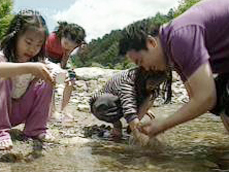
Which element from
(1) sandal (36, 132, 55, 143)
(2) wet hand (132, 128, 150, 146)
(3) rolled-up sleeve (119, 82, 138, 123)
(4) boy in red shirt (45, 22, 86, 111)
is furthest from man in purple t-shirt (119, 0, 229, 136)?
(4) boy in red shirt (45, 22, 86, 111)

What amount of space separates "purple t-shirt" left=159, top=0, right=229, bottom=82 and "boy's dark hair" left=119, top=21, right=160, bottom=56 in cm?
15

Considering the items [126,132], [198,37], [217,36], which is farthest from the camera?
[126,132]

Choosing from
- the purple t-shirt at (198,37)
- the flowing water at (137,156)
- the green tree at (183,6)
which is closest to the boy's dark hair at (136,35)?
the purple t-shirt at (198,37)

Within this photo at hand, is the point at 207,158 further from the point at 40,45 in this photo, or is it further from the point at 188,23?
the point at 40,45

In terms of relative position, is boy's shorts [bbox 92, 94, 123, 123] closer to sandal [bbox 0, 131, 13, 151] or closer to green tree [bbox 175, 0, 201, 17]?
sandal [bbox 0, 131, 13, 151]

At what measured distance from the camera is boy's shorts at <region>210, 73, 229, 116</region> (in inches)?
106

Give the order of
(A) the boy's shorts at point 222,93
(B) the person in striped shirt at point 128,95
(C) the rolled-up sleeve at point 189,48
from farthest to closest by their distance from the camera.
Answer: (B) the person in striped shirt at point 128,95
(A) the boy's shorts at point 222,93
(C) the rolled-up sleeve at point 189,48

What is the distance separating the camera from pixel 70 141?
10.0ft

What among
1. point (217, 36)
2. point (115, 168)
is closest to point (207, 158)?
point (115, 168)

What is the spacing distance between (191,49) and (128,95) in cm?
110

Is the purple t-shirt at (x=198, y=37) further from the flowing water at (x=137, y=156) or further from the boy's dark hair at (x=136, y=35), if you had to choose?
the flowing water at (x=137, y=156)

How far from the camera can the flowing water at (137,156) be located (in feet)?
8.05

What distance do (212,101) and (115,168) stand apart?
0.68m

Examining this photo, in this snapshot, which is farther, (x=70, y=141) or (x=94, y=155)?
(x=70, y=141)
